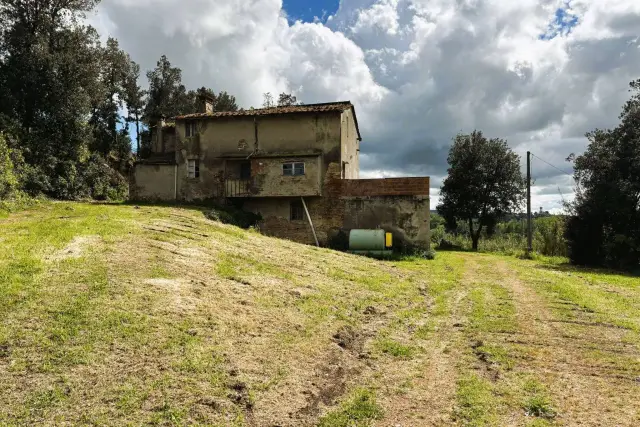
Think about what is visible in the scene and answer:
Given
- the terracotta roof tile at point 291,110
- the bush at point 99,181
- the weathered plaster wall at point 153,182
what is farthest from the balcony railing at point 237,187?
the bush at point 99,181

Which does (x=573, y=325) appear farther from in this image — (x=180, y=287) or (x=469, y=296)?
(x=180, y=287)

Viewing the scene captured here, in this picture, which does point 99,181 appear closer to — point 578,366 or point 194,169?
point 194,169

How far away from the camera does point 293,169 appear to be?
2656 cm

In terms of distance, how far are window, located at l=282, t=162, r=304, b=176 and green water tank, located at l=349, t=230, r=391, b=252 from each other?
5.19 meters

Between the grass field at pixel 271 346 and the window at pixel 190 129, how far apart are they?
17.0 metres

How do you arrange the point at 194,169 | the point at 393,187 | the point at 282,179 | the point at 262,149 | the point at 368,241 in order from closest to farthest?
the point at 368,241, the point at 393,187, the point at 282,179, the point at 262,149, the point at 194,169

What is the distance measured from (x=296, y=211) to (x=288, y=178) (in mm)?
2174

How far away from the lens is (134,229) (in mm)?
14219

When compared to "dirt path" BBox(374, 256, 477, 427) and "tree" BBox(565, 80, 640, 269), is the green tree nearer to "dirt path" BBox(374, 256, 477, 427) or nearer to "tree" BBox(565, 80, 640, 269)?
"dirt path" BBox(374, 256, 477, 427)

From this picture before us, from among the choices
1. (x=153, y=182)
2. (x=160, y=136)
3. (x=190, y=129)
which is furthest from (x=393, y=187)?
(x=160, y=136)

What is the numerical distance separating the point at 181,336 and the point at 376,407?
328 centimetres

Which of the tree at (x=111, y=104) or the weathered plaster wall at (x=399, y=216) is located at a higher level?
the tree at (x=111, y=104)

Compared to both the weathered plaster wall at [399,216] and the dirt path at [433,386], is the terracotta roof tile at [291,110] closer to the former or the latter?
the weathered plaster wall at [399,216]

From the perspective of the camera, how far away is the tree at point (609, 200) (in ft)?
78.1
